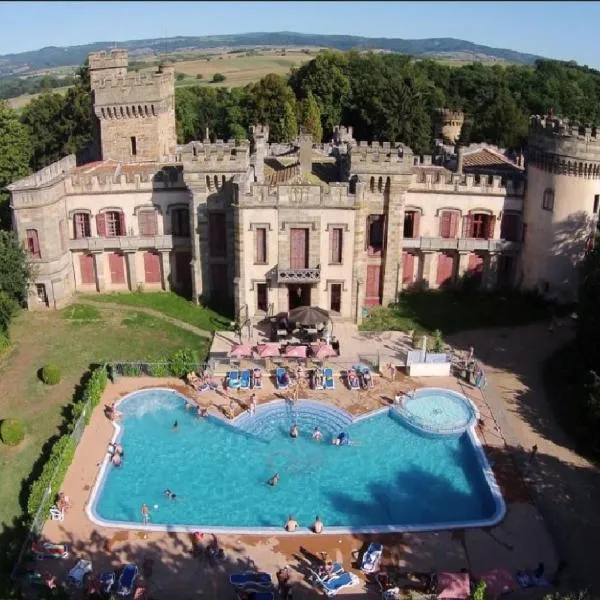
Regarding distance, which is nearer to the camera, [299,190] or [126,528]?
[126,528]

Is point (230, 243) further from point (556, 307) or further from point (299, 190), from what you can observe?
point (556, 307)

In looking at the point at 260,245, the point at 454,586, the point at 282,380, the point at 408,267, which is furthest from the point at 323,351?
the point at 454,586

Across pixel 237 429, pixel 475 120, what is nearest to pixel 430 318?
pixel 237 429

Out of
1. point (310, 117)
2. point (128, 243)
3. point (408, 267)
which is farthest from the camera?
point (310, 117)

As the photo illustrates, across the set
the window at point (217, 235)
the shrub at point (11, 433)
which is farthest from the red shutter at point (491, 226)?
the shrub at point (11, 433)

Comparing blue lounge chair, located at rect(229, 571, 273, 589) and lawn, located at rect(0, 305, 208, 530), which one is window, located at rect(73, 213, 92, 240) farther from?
blue lounge chair, located at rect(229, 571, 273, 589)

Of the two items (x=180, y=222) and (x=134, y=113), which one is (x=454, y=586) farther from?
(x=134, y=113)

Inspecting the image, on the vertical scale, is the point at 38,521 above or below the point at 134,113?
below
